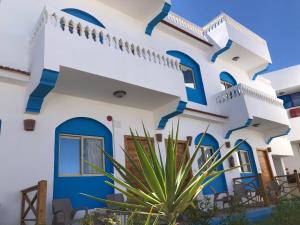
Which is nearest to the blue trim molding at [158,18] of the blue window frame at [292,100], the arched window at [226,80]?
the arched window at [226,80]

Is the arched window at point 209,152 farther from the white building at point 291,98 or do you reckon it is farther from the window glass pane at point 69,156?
the white building at point 291,98

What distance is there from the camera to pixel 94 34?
7383mm

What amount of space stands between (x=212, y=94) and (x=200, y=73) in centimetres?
114

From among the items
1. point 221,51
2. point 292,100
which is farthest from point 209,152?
point 292,100

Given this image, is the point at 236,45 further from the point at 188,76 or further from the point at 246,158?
the point at 246,158

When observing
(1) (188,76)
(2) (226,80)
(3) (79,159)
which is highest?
(2) (226,80)

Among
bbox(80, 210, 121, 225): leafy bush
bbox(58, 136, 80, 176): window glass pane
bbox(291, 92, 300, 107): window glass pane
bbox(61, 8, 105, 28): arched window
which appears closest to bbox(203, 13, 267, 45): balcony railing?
bbox(61, 8, 105, 28): arched window

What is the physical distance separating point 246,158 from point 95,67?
9.85m

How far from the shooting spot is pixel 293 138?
752 inches

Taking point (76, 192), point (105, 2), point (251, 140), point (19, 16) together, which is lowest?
point (76, 192)

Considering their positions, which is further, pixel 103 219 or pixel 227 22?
pixel 227 22

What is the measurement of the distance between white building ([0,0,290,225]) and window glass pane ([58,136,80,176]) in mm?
27

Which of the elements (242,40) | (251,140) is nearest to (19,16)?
(242,40)

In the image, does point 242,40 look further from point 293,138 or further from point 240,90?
point 293,138
